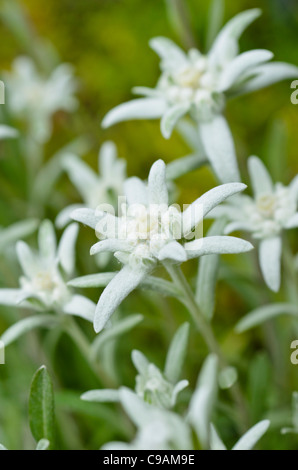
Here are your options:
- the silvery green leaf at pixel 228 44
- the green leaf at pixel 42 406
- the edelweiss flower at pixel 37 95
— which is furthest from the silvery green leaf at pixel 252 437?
the edelweiss flower at pixel 37 95

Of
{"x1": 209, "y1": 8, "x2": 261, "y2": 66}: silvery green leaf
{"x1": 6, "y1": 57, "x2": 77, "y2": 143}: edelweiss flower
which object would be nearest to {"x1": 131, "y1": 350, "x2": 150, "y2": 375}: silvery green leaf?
{"x1": 209, "y1": 8, "x2": 261, "y2": 66}: silvery green leaf

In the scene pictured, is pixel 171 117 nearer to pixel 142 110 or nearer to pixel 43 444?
pixel 142 110

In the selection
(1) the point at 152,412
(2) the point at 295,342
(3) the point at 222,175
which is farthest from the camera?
(2) the point at 295,342

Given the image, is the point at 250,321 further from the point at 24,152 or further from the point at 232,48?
A: the point at 24,152

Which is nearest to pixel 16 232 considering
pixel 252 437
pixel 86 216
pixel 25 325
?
pixel 25 325

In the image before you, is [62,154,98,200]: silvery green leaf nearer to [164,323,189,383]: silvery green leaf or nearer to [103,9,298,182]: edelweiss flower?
[103,9,298,182]: edelweiss flower

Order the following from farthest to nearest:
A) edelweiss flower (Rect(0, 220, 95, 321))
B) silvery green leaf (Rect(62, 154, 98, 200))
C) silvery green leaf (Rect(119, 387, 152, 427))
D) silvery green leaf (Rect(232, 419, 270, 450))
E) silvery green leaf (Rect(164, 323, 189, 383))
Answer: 1. silvery green leaf (Rect(62, 154, 98, 200))
2. edelweiss flower (Rect(0, 220, 95, 321))
3. silvery green leaf (Rect(164, 323, 189, 383))
4. silvery green leaf (Rect(232, 419, 270, 450))
5. silvery green leaf (Rect(119, 387, 152, 427))
